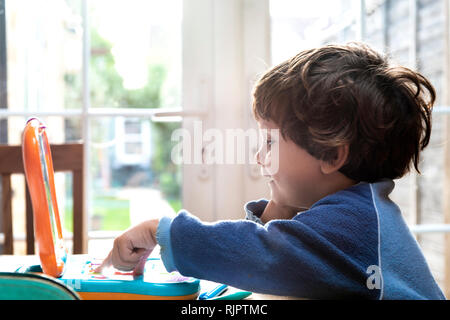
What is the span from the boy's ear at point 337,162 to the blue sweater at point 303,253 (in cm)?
10

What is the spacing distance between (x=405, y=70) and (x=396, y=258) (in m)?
0.24

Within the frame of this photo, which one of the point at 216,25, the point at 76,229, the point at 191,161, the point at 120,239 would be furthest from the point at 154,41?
the point at 120,239

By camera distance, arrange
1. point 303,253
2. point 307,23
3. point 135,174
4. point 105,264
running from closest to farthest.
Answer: point 303,253
point 105,264
point 307,23
point 135,174

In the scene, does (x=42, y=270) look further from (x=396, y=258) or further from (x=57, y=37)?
(x=57, y=37)

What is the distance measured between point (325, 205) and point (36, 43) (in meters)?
1.16

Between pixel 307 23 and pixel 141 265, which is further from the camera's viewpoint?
pixel 307 23

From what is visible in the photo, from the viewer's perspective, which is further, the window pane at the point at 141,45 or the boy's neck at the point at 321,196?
the window pane at the point at 141,45

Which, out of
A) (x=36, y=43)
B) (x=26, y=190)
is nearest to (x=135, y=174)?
(x=36, y=43)

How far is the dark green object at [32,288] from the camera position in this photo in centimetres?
37

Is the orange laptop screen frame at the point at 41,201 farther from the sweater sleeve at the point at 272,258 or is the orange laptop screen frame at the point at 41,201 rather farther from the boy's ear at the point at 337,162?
the boy's ear at the point at 337,162

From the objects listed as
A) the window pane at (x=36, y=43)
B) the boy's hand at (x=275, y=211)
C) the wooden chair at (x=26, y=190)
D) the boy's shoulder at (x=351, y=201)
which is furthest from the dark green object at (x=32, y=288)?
the window pane at (x=36, y=43)

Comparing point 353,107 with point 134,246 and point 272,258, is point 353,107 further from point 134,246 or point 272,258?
point 134,246

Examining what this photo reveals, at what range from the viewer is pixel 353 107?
56cm

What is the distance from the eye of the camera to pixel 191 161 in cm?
124
